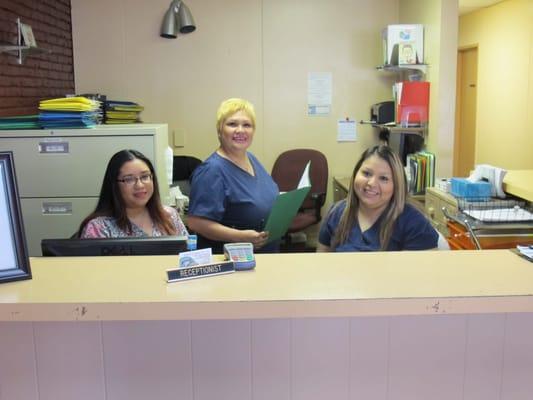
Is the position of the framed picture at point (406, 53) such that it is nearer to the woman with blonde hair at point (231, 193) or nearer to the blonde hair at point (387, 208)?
the woman with blonde hair at point (231, 193)

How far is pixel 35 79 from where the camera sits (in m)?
3.85

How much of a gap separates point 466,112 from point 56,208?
5.11m

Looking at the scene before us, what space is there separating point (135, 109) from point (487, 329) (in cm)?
351

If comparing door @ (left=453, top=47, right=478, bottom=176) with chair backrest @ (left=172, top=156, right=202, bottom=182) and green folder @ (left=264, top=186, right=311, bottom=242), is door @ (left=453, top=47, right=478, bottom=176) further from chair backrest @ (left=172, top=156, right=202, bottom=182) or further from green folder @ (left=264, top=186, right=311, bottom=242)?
green folder @ (left=264, top=186, right=311, bottom=242)

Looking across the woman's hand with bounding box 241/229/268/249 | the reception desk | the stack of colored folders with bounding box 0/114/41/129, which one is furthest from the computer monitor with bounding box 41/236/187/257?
the stack of colored folders with bounding box 0/114/41/129

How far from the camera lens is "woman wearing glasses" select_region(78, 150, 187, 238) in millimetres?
2164

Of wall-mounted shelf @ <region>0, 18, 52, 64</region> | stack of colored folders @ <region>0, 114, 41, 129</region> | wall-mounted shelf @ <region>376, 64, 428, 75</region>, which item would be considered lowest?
stack of colored folders @ <region>0, 114, 41, 129</region>

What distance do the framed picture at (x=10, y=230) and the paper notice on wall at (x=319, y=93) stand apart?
3.83 m

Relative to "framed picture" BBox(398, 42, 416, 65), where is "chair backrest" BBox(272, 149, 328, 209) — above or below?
below

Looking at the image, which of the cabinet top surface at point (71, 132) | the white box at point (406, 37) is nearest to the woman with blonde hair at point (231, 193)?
the cabinet top surface at point (71, 132)

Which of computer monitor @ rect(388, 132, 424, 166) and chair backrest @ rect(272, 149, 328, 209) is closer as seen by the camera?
computer monitor @ rect(388, 132, 424, 166)

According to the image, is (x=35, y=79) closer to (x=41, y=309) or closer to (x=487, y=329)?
(x=41, y=309)

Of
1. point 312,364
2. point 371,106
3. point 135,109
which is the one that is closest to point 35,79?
point 135,109

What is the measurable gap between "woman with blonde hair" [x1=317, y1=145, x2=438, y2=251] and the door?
4.79 m
